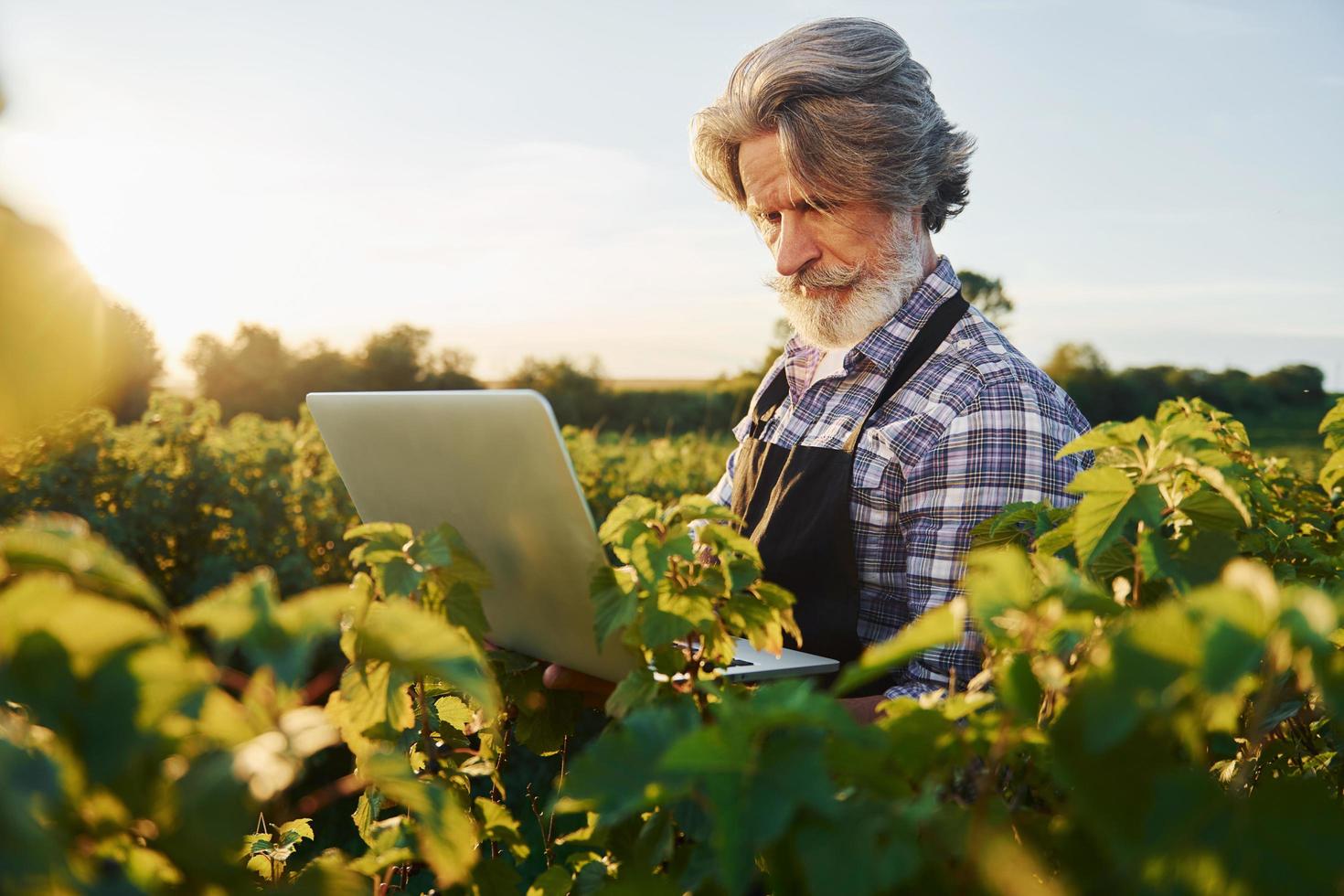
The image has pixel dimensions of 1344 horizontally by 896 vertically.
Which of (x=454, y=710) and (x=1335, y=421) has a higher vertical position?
(x=1335, y=421)

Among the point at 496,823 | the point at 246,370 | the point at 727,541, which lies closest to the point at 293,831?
the point at 496,823

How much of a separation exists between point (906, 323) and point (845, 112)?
54 cm

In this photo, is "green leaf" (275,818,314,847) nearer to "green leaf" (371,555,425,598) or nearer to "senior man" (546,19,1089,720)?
"green leaf" (371,555,425,598)

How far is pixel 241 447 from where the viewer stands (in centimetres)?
512

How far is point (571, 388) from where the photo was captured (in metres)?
14.9

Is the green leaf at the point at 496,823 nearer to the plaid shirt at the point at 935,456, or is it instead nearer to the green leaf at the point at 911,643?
the green leaf at the point at 911,643

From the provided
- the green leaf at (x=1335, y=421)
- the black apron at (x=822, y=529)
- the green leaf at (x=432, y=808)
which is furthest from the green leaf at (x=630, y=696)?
the green leaf at (x=1335, y=421)

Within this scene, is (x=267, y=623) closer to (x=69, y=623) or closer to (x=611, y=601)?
(x=69, y=623)

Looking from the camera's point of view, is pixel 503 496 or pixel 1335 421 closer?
pixel 503 496

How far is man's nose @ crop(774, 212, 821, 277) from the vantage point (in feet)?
8.49

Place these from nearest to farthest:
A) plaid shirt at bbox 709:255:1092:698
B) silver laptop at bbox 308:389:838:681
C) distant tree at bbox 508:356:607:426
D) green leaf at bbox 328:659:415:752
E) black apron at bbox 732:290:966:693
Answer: green leaf at bbox 328:659:415:752 → silver laptop at bbox 308:389:838:681 → plaid shirt at bbox 709:255:1092:698 → black apron at bbox 732:290:966:693 → distant tree at bbox 508:356:607:426

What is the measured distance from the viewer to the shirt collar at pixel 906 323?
2.39 m

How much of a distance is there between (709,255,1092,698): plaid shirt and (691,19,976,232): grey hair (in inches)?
12.9

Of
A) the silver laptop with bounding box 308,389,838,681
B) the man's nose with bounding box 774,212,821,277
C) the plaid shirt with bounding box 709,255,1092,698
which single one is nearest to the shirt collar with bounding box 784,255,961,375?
the plaid shirt with bounding box 709,255,1092,698
